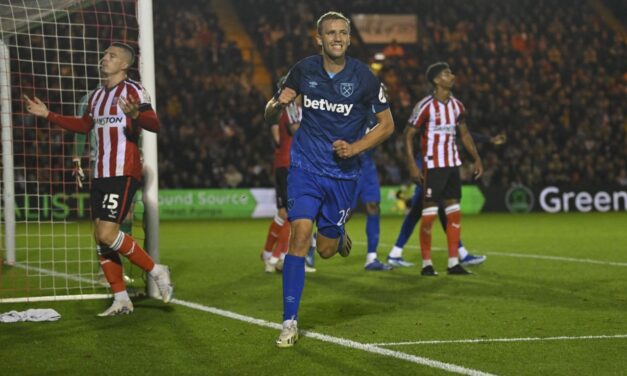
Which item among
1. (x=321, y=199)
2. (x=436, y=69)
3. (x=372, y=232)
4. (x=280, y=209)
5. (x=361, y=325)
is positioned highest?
(x=436, y=69)

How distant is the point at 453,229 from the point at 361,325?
412 cm

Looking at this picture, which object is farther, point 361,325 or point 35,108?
point 35,108

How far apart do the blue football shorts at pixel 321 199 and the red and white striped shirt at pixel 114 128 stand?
5.42 ft

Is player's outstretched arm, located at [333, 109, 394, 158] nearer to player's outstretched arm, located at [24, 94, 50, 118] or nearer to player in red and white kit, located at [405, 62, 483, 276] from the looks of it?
player's outstretched arm, located at [24, 94, 50, 118]

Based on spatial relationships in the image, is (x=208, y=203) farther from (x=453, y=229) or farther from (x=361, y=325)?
(x=361, y=325)

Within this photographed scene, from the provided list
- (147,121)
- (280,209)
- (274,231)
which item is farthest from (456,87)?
(147,121)

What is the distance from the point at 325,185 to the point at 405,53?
28703mm

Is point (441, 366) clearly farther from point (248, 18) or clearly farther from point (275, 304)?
point (248, 18)

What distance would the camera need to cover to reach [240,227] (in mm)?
21406

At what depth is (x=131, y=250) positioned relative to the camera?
8.00m

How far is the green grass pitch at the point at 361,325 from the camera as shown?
5.60 meters

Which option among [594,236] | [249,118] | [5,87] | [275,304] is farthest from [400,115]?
[275,304]

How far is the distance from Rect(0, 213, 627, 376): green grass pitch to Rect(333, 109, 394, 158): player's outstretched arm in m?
1.20

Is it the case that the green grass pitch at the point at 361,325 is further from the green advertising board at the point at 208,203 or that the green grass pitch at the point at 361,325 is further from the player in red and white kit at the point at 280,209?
the green advertising board at the point at 208,203
